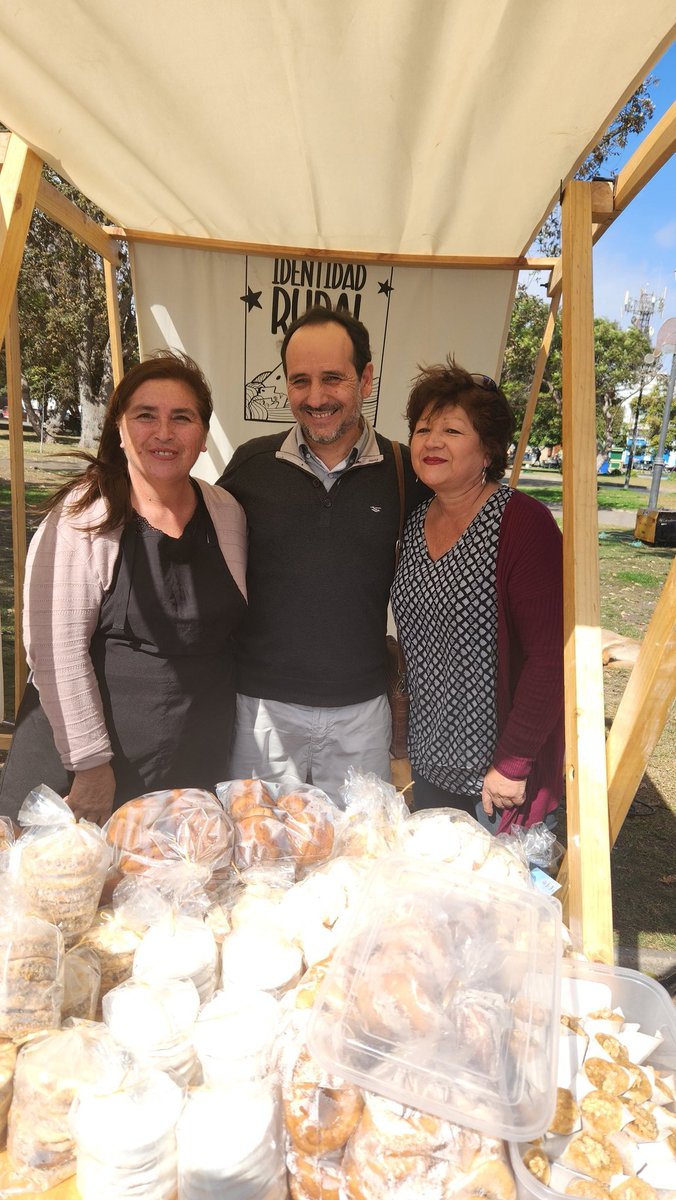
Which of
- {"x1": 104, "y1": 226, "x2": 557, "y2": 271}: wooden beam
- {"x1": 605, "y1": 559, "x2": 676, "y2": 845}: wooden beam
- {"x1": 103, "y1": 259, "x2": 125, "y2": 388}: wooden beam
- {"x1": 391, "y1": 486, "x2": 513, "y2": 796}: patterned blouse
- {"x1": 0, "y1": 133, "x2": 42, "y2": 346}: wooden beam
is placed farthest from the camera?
{"x1": 103, "y1": 259, "x2": 125, "y2": 388}: wooden beam

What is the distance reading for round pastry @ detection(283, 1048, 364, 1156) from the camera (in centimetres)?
95

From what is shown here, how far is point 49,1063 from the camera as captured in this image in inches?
39.6

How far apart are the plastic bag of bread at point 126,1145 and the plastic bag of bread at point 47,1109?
1.6 inches

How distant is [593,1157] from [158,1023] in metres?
0.65

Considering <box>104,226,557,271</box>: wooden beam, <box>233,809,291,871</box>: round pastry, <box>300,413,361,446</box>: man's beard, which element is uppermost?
<box>104,226,557,271</box>: wooden beam

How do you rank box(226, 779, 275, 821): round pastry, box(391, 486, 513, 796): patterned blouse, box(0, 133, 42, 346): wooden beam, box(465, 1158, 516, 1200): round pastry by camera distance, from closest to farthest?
box(465, 1158, 516, 1200): round pastry < box(226, 779, 275, 821): round pastry < box(0, 133, 42, 346): wooden beam < box(391, 486, 513, 796): patterned blouse

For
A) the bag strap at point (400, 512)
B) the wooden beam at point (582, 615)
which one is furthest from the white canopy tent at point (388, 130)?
the bag strap at point (400, 512)

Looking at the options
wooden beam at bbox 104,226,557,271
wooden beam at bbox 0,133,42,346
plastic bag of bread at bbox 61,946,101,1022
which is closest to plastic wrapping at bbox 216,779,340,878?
plastic bag of bread at bbox 61,946,101,1022

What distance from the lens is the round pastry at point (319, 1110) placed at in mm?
950

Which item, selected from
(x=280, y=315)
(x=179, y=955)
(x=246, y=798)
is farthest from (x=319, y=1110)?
(x=280, y=315)

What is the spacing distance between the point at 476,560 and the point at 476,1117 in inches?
54.2

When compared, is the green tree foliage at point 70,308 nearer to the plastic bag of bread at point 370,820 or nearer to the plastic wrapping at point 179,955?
the plastic bag of bread at point 370,820

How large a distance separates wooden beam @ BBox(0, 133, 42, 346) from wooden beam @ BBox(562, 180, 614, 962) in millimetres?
1516

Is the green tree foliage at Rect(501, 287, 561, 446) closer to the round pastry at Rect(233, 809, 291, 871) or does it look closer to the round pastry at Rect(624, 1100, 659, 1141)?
the round pastry at Rect(233, 809, 291, 871)
